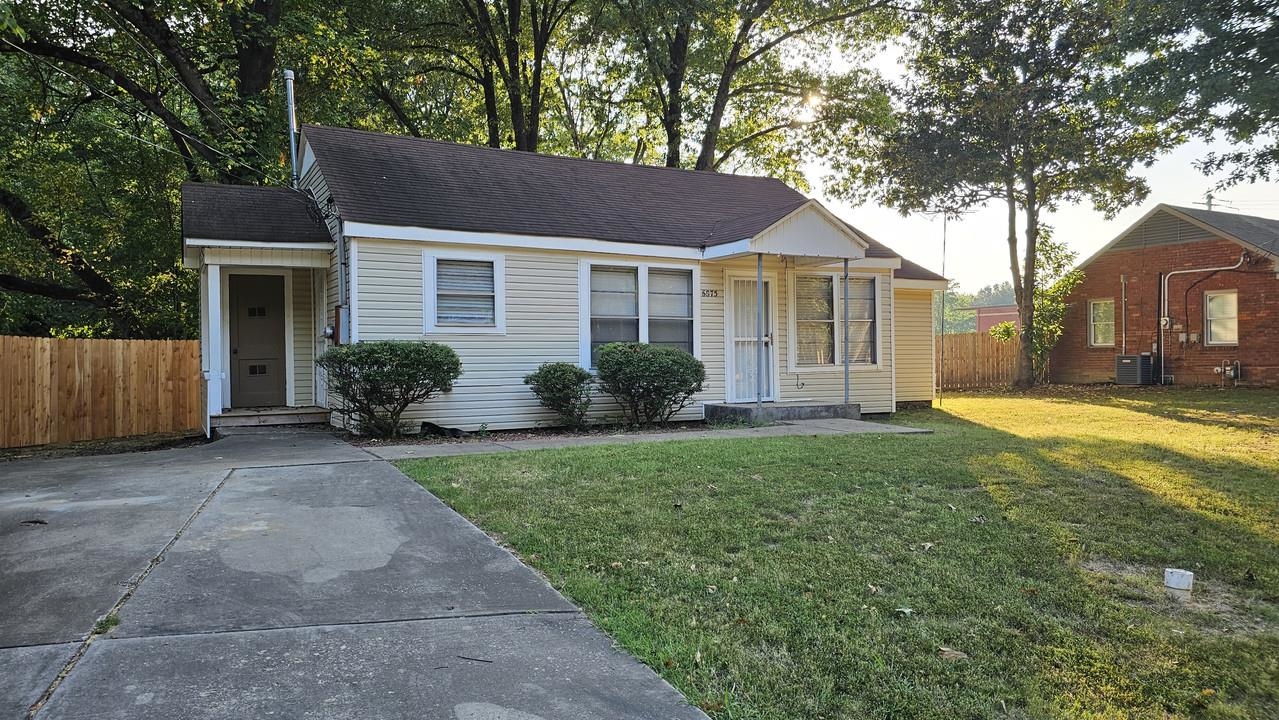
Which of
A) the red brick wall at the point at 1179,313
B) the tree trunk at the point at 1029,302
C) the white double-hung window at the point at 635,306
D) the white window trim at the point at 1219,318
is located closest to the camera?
the white double-hung window at the point at 635,306

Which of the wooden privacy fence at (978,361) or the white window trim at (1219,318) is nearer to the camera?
the white window trim at (1219,318)

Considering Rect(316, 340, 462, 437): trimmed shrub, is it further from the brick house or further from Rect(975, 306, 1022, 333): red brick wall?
Rect(975, 306, 1022, 333): red brick wall

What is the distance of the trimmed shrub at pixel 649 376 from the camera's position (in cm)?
1128

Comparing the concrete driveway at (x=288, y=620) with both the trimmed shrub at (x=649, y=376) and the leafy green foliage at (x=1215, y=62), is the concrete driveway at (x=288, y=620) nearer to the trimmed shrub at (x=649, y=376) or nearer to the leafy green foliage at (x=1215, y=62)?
the trimmed shrub at (x=649, y=376)

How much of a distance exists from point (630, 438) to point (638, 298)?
3.04m

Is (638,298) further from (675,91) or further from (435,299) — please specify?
(675,91)

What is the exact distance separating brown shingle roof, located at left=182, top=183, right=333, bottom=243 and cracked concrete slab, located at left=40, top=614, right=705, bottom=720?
8.95 meters

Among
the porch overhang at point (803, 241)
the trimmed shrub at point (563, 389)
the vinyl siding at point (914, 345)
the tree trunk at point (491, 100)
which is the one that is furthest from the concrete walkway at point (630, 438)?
the tree trunk at point (491, 100)

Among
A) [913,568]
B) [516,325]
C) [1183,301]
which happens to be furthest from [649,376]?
[1183,301]

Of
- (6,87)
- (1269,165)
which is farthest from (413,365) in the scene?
(1269,165)

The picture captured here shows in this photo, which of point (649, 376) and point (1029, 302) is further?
point (1029, 302)

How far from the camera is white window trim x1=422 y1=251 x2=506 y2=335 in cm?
1080

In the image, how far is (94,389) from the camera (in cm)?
1152

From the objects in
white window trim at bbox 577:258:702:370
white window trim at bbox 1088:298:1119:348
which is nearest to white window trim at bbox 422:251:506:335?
white window trim at bbox 577:258:702:370
